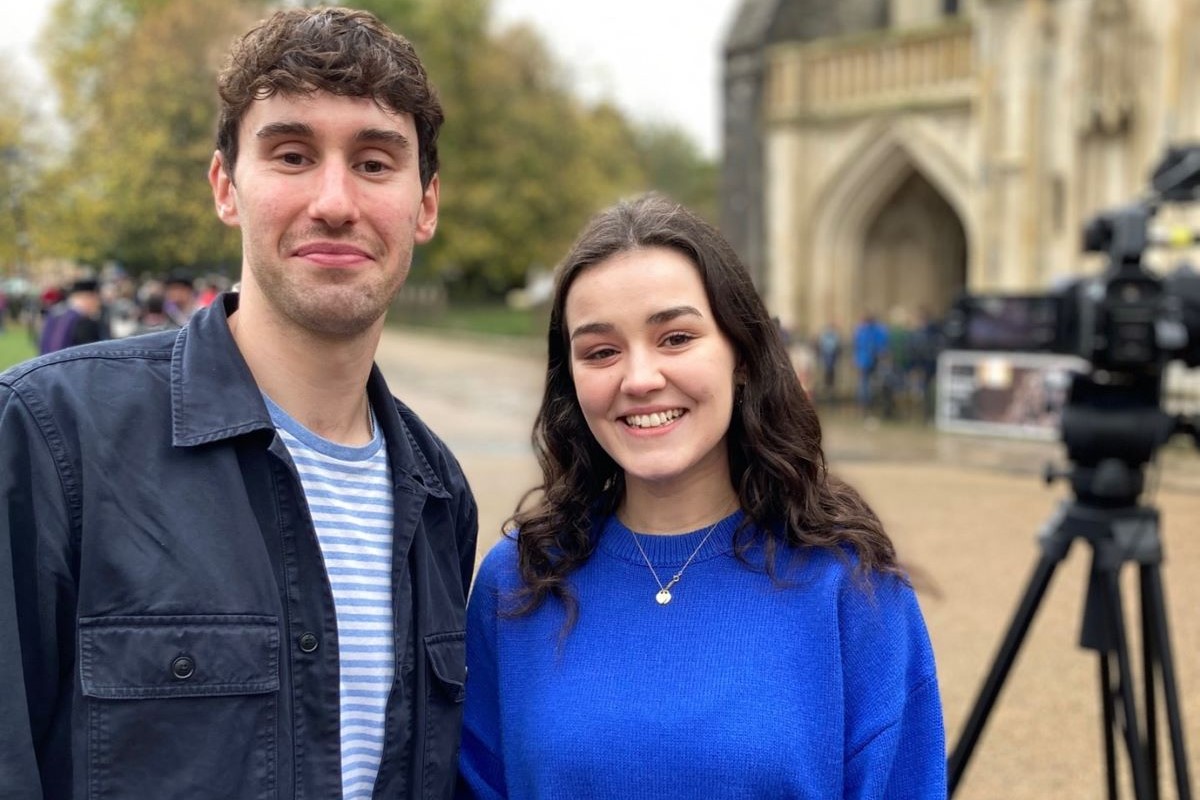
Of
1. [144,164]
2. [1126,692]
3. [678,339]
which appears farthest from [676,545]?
[144,164]

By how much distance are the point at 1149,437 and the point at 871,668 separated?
7.34ft

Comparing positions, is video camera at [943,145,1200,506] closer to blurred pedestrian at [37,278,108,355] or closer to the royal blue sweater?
the royal blue sweater

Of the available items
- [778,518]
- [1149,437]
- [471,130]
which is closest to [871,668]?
[778,518]

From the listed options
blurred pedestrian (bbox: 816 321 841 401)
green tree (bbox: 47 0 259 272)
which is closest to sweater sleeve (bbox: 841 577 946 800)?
green tree (bbox: 47 0 259 272)

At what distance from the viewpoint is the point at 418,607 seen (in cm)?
192

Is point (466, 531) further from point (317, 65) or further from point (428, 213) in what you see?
point (317, 65)

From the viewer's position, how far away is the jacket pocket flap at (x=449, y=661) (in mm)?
1918

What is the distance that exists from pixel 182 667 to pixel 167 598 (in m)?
0.10

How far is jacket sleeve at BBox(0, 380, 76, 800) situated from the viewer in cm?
149

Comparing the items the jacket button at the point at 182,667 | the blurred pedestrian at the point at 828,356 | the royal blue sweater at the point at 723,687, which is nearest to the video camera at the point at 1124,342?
the royal blue sweater at the point at 723,687

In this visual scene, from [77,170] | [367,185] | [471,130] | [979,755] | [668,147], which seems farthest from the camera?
[668,147]

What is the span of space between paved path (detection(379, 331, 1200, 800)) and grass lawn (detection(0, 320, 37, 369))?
237 cm

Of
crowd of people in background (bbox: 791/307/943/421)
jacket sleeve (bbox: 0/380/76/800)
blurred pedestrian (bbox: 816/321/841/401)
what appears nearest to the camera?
jacket sleeve (bbox: 0/380/76/800)

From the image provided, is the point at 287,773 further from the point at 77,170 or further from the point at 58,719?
the point at 77,170
